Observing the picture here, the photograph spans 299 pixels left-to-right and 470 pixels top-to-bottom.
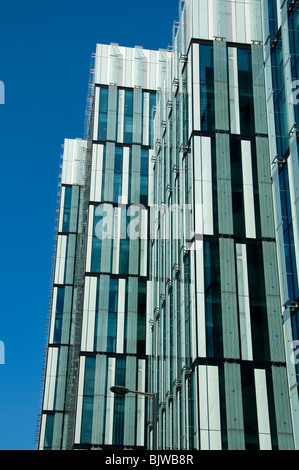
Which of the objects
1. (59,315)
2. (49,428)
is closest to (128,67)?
(59,315)

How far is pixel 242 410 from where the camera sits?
116 ft

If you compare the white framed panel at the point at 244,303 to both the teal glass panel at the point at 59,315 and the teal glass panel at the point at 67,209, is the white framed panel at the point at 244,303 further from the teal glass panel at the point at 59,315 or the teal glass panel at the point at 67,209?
the teal glass panel at the point at 67,209

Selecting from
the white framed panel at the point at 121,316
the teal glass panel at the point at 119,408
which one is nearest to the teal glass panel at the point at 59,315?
the white framed panel at the point at 121,316

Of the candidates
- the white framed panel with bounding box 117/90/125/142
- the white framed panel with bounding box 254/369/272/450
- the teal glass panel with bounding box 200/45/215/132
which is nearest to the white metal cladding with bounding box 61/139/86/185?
the white framed panel with bounding box 117/90/125/142

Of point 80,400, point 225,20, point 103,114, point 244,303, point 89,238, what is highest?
point 103,114

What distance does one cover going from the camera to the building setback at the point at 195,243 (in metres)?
34.6

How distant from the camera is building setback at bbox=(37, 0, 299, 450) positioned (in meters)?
34.6

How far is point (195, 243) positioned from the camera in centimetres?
3909

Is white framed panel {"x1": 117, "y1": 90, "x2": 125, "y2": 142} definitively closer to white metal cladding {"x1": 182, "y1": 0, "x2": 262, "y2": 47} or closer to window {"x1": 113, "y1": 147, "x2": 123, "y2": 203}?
window {"x1": 113, "y1": 147, "x2": 123, "y2": 203}

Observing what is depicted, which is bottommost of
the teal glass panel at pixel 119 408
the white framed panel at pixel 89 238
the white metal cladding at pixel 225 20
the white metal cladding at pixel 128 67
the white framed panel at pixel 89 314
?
the teal glass panel at pixel 119 408

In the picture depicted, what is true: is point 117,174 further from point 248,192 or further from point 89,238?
point 248,192
